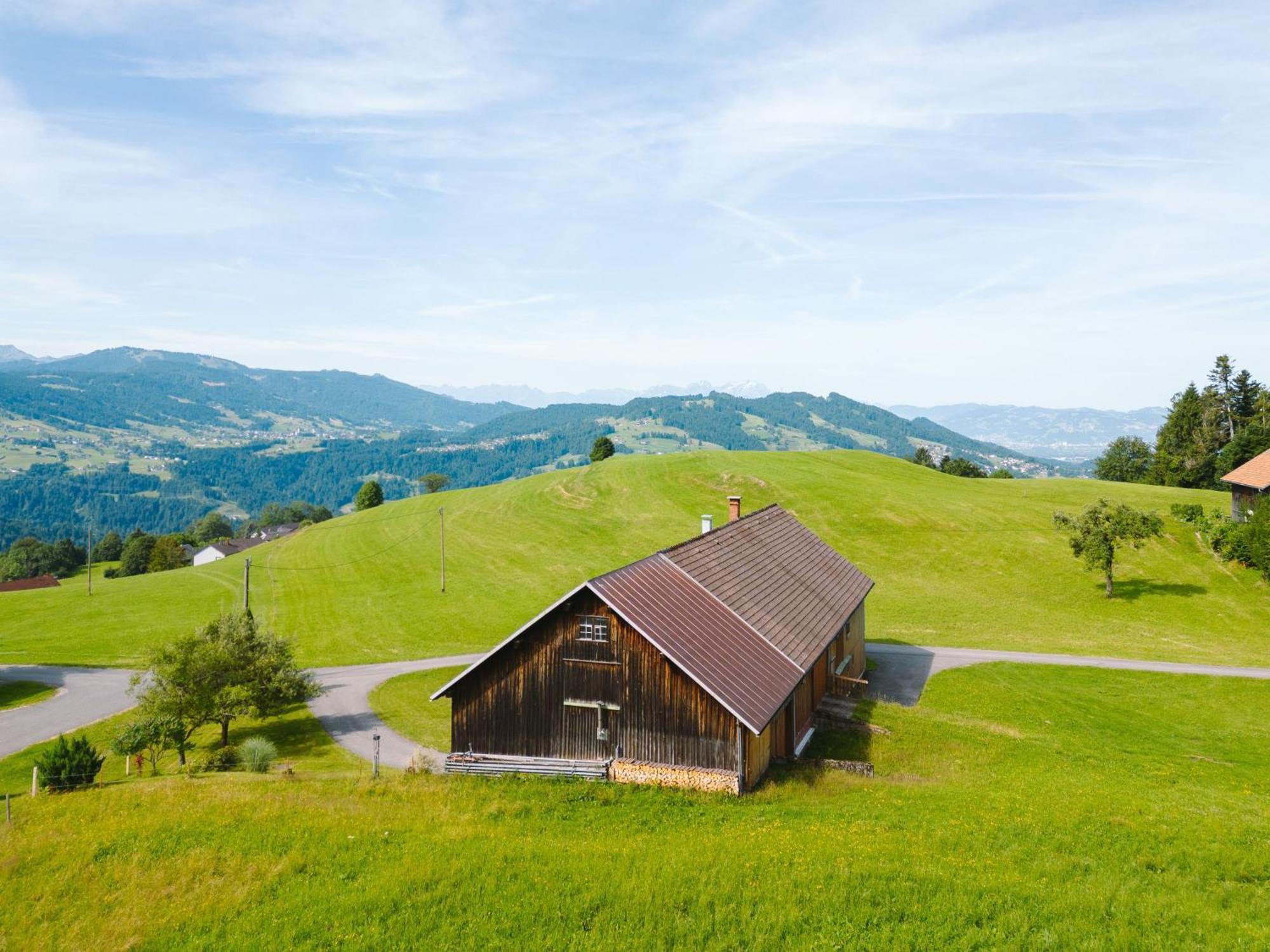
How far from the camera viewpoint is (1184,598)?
5541cm

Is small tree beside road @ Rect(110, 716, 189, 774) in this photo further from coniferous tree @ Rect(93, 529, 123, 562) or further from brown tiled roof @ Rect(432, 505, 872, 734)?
coniferous tree @ Rect(93, 529, 123, 562)

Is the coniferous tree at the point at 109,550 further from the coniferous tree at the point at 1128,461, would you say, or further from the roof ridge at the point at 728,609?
the coniferous tree at the point at 1128,461

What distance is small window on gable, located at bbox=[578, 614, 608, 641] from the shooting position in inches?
957

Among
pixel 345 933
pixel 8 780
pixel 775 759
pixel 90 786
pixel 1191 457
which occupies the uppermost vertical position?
pixel 1191 457

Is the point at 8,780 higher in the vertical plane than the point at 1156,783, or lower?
lower

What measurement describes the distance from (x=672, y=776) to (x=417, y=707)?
20.5 metres

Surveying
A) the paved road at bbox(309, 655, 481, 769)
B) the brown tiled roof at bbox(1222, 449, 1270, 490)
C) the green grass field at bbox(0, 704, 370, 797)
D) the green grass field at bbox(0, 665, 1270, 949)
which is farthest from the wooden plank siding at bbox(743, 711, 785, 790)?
the brown tiled roof at bbox(1222, 449, 1270, 490)

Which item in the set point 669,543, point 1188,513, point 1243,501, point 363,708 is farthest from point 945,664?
point 1188,513

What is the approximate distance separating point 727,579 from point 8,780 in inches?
1238

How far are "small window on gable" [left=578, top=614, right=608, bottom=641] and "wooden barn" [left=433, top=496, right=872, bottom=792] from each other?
0.04 meters

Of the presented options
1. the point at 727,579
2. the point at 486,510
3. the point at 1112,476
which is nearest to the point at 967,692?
the point at 727,579

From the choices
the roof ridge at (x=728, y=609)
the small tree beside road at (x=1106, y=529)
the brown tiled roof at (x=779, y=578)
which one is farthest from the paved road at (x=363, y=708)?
the small tree beside road at (x=1106, y=529)

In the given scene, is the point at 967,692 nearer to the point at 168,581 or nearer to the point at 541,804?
the point at 541,804

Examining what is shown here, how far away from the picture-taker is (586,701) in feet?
80.2
